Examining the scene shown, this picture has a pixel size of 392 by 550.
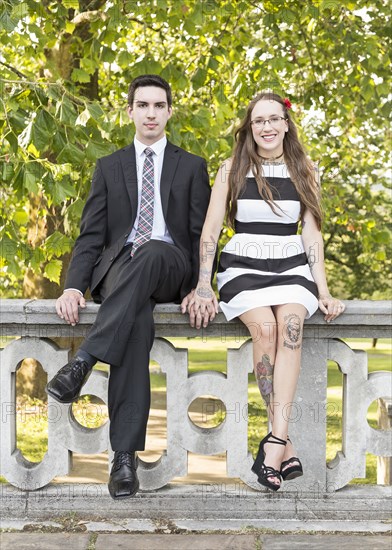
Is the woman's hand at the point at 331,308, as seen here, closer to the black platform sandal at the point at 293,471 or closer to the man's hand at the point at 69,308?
the black platform sandal at the point at 293,471

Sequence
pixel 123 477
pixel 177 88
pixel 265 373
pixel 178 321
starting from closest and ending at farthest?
1. pixel 123 477
2. pixel 265 373
3. pixel 178 321
4. pixel 177 88

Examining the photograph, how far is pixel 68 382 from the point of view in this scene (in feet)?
11.5

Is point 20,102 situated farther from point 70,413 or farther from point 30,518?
point 30,518

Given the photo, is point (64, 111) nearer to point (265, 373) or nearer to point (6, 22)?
point (6, 22)

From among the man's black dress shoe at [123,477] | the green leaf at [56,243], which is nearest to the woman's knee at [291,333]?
the man's black dress shoe at [123,477]

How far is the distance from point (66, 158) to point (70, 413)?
2264 millimetres

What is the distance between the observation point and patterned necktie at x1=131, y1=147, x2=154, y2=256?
4008 millimetres

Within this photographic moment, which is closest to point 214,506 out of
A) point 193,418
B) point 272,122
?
point 272,122

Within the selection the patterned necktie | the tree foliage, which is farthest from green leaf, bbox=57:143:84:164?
the patterned necktie

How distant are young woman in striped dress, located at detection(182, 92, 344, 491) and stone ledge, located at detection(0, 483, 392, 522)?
24cm

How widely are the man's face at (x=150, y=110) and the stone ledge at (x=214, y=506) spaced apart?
5.81ft

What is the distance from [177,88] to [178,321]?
383 centimetres

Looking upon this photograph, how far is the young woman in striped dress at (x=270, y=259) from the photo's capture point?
364cm

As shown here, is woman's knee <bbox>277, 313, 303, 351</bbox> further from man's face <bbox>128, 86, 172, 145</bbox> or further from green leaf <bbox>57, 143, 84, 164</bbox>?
green leaf <bbox>57, 143, 84, 164</bbox>
